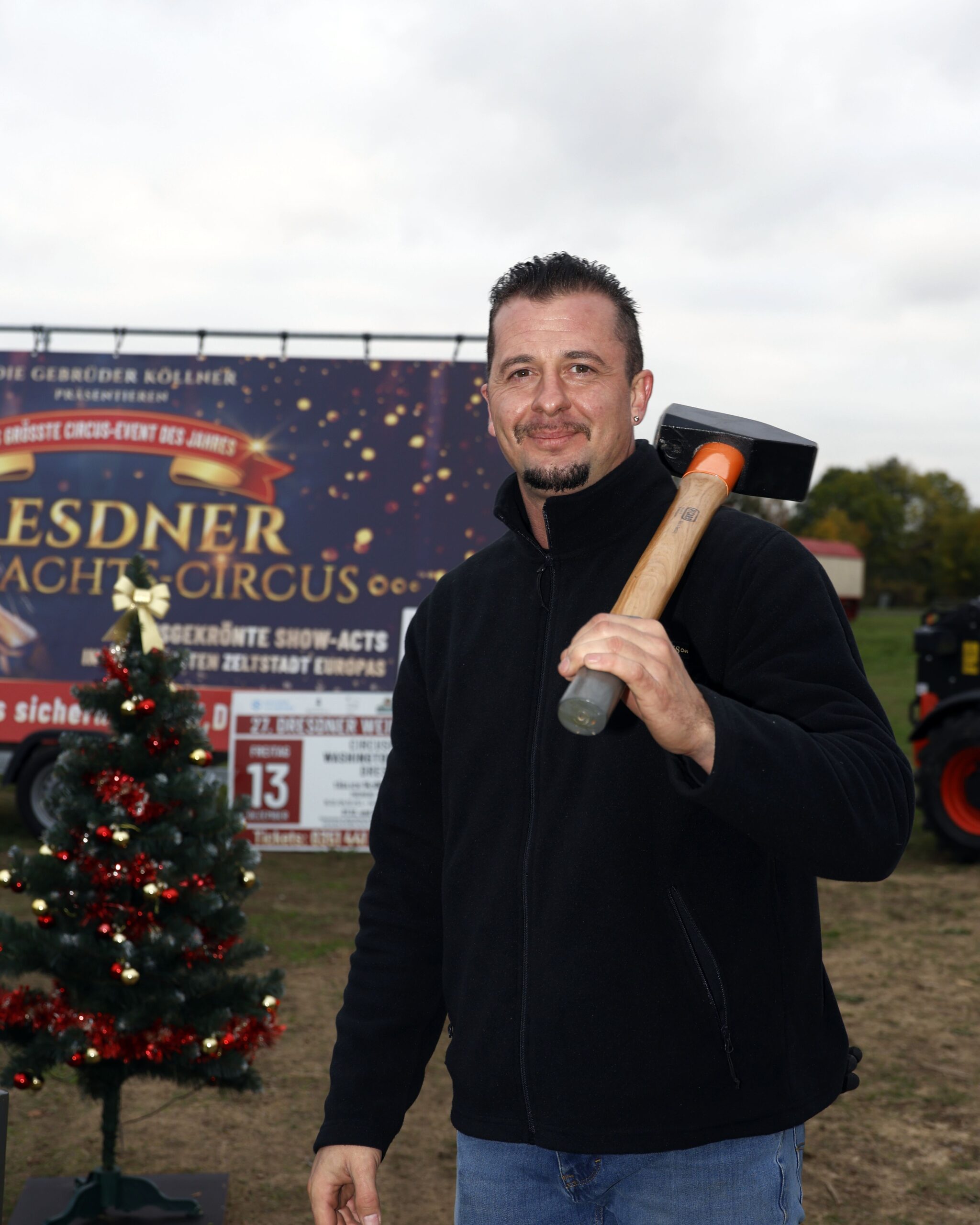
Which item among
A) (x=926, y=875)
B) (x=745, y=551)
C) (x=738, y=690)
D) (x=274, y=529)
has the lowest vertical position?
(x=926, y=875)

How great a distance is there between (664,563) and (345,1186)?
47.9 inches

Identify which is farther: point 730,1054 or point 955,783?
point 955,783

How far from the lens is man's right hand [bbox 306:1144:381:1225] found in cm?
195

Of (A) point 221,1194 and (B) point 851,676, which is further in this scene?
(A) point 221,1194

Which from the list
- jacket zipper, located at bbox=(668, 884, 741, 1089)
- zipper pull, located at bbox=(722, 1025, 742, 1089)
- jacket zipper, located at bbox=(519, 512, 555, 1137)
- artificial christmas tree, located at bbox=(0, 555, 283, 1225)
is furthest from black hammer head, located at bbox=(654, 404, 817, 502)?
artificial christmas tree, located at bbox=(0, 555, 283, 1225)

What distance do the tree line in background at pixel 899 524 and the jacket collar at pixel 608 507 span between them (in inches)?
3008

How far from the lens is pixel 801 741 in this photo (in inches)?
57.5

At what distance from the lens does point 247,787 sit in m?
9.38

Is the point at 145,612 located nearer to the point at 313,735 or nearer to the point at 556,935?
the point at 556,935

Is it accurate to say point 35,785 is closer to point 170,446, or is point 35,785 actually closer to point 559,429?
point 170,446

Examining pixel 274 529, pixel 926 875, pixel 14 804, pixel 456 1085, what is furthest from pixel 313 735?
pixel 456 1085

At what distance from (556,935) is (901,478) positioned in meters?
115

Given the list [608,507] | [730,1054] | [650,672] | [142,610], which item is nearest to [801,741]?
[650,672]

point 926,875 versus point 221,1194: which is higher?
point 926,875
